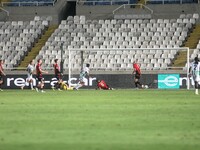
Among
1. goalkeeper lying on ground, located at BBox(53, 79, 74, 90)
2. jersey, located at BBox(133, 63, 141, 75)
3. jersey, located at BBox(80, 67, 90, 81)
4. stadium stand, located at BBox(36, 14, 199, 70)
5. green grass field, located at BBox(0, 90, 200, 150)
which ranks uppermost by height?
stadium stand, located at BBox(36, 14, 199, 70)

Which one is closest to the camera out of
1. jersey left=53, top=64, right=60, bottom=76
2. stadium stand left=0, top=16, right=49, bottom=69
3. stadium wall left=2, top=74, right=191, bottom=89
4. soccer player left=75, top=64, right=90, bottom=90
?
jersey left=53, top=64, right=60, bottom=76

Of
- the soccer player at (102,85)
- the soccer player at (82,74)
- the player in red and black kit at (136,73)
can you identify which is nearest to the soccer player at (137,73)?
the player in red and black kit at (136,73)

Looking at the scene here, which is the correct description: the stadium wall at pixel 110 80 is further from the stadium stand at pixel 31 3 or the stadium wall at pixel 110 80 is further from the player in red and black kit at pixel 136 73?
the stadium stand at pixel 31 3

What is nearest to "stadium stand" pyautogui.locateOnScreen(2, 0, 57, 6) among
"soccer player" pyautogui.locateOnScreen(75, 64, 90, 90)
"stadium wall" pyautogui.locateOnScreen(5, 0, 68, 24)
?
"stadium wall" pyautogui.locateOnScreen(5, 0, 68, 24)

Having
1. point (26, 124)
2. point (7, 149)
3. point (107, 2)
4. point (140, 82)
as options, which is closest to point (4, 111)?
point (26, 124)

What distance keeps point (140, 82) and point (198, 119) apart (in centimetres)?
3018

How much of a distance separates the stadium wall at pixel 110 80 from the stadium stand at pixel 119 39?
43.1 inches

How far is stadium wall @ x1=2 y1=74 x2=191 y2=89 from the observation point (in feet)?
166

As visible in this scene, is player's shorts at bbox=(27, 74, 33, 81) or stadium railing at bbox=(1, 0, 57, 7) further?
stadium railing at bbox=(1, 0, 57, 7)

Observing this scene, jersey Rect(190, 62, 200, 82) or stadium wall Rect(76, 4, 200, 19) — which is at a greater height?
stadium wall Rect(76, 4, 200, 19)

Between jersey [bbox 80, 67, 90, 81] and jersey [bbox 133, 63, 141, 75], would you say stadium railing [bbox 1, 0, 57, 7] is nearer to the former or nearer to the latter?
jersey [bbox 80, 67, 90, 81]

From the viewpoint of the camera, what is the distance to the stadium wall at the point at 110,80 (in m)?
50.6

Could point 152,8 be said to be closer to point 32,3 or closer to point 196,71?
point 32,3

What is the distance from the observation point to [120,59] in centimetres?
5272
